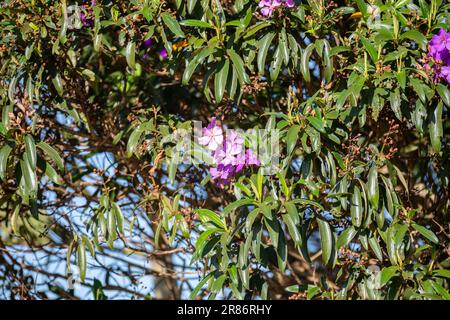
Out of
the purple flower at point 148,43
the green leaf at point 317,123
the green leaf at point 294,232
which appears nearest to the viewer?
the green leaf at point 294,232

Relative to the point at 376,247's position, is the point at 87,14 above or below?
above

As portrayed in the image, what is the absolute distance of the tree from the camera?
2.47 m

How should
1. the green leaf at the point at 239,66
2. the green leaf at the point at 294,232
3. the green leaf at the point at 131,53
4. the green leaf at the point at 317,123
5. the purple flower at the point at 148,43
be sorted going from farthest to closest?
the purple flower at the point at 148,43 → the green leaf at the point at 131,53 → the green leaf at the point at 239,66 → the green leaf at the point at 317,123 → the green leaf at the point at 294,232

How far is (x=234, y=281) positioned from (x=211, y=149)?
0.47 meters

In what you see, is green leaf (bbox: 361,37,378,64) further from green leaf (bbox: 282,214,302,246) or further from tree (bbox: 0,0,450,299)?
green leaf (bbox: 282,214,302,246)

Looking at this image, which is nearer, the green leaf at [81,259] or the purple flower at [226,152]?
the purple flower at [226,152]

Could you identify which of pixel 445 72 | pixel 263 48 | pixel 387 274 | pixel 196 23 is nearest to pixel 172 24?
pixel 196 23

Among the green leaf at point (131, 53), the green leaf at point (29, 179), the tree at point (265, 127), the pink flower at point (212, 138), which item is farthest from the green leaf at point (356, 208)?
the green leaf at point (29, 179)

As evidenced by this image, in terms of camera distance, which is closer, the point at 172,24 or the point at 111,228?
the point at 172,24

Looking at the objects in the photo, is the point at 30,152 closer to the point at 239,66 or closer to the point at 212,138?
the point at 212,138

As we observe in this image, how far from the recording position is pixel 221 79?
8.44ft

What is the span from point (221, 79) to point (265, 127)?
0.73 ft

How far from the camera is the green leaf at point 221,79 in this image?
2.57 meters

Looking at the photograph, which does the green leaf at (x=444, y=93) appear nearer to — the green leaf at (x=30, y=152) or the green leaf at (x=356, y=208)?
the green leaf at (x=356, y=208)
